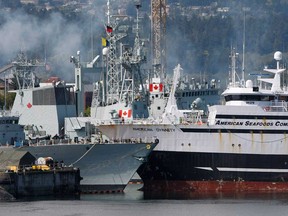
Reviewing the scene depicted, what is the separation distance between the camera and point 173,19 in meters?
184

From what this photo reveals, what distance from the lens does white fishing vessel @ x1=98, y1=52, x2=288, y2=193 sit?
93188 millimetres

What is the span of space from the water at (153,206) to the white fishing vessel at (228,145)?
274 centimetres

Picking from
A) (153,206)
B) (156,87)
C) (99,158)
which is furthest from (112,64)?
(153,206)

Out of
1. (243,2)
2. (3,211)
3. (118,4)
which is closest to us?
(3,211)

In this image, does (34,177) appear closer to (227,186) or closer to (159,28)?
(227,186)

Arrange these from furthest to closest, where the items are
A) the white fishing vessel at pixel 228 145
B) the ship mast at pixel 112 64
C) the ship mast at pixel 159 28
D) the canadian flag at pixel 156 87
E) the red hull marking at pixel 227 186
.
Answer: the ship mast at pixel 159 28
the canadian flag at pixel 156 87
the ship mast at pixel 112 64
the red hull marking at pixel 227 186
the white fishing vessel at pixel 228 145

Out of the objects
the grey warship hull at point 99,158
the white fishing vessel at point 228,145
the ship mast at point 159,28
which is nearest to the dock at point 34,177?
the grey warship hull at point 99,158

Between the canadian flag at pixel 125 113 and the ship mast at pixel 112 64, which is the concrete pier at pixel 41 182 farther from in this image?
the ship mast at pixel 112 64

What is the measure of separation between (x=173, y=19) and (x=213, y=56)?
8832 millimetres

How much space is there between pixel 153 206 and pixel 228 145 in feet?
33.3

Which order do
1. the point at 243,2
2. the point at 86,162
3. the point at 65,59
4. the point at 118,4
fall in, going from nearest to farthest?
the point at 86,162 → the point at 65,59 → the point at 118,4 → the point at 243,2

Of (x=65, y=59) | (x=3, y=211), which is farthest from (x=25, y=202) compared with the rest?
(x=65, y=59)

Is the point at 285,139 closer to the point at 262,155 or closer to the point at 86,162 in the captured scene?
the point at 262,155

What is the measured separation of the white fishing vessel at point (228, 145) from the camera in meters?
93.2
